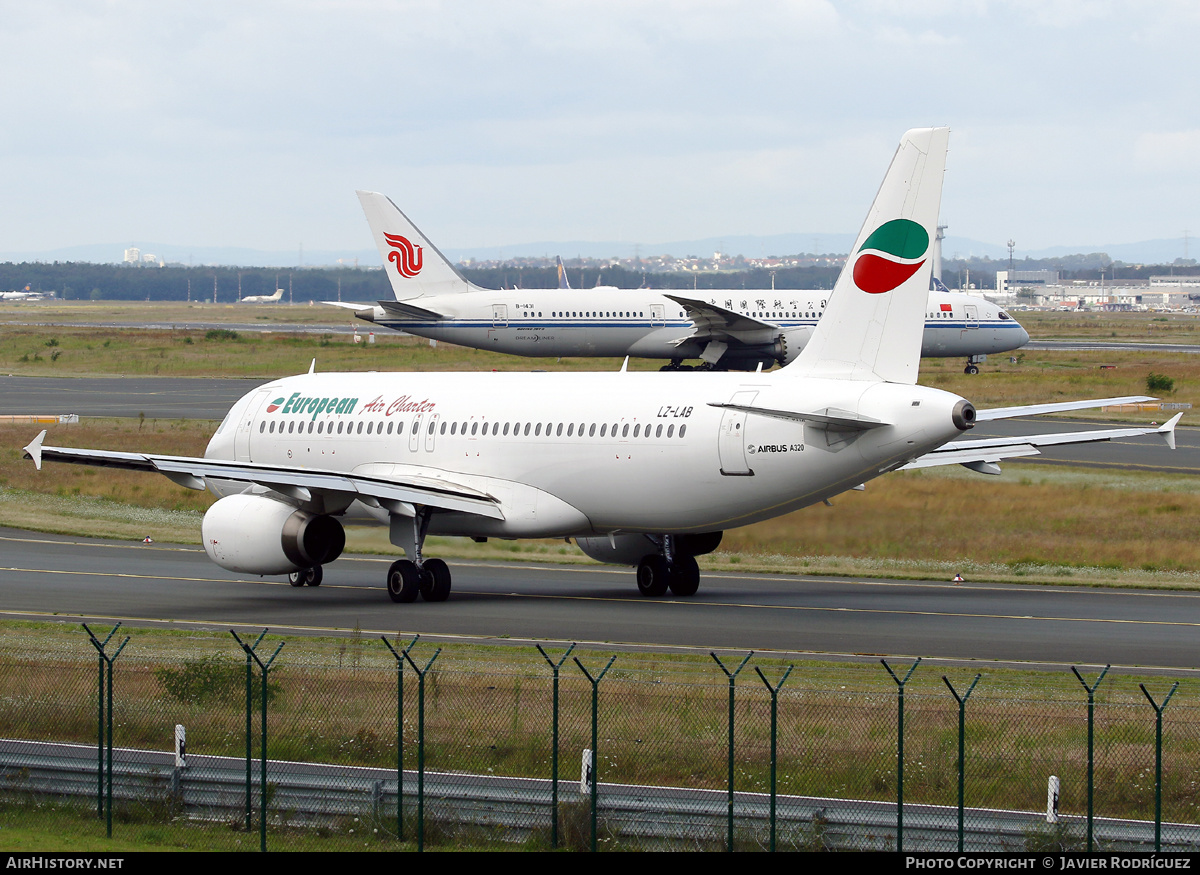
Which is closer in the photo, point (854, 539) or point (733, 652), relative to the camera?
point (733, 652)

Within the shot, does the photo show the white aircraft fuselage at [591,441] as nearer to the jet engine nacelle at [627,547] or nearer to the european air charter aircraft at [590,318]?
the jet engine nacelle at [627,547]

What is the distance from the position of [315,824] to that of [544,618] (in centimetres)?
1342

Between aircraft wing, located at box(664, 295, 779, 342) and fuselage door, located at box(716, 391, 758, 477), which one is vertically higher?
aircraft wing, located at box(664, 295, 779, 342)

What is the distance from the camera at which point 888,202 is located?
97.0 ft

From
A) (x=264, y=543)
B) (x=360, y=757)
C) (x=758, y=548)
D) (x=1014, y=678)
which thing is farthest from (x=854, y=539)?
(x=360, y=757)

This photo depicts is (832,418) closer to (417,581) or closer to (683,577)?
(683,577)

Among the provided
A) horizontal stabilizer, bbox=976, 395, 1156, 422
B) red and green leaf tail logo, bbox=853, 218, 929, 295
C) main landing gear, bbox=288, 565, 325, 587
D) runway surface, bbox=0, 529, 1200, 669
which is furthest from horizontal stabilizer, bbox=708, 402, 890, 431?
main landing gear, bbox=288, 565, 325, 587

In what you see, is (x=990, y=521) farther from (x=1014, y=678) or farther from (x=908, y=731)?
(x=908, y=731)

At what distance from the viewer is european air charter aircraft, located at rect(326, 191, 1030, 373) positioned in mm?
81438

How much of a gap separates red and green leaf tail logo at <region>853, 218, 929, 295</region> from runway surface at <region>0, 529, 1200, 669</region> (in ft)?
21.3

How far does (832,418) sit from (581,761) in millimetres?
11800

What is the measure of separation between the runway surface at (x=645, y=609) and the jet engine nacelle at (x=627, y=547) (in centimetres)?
81

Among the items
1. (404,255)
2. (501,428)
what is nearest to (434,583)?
(501,428)

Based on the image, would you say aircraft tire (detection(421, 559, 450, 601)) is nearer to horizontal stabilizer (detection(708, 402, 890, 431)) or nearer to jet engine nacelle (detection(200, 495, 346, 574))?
jet engine nacelle (detection(200, 495, 346, 574))
